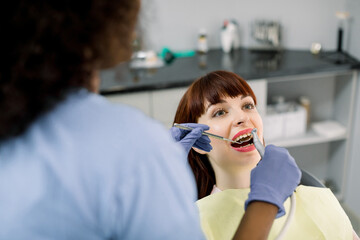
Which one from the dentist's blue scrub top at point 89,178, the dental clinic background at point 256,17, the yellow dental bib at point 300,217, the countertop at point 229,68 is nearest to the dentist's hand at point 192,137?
the yellow dental bib at point 300,217

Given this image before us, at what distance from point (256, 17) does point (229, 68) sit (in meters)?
0.56

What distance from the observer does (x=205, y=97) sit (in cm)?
144

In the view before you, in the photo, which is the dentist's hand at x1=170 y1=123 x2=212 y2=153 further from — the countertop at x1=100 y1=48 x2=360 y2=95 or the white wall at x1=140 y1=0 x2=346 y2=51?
the white wall at x1=140 y1=0 x2=346 y2=51

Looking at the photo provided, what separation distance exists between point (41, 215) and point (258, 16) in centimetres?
245

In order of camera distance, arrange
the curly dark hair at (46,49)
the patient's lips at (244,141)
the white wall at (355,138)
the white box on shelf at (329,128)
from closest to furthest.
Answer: the curly dark hair at (46,49) → the patient's lips at (244,141) → the white wall at (355,138) → the white box on shelf at (329,128)

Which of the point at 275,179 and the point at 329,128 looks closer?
the point at 275,179

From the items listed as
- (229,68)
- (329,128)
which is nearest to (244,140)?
(229,68)

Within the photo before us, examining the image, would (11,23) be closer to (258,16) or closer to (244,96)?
(244,96)

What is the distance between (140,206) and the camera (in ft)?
1.93

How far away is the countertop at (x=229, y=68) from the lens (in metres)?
2.25

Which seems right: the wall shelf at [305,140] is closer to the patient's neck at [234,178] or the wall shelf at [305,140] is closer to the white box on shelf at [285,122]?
the white box on shelf at [285,122]

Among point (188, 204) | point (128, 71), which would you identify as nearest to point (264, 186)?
point (188, 204)

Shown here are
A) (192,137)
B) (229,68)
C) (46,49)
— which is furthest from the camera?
(229,68)

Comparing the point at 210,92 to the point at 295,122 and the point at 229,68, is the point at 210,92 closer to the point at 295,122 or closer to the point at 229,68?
the point at 229,68
